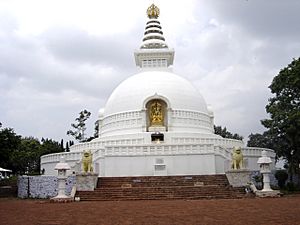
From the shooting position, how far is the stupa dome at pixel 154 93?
3722 cm

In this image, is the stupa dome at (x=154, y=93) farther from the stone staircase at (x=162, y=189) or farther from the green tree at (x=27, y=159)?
the green tree at (x=27, y=159)

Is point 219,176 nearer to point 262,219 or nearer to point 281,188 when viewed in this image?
point 281,188

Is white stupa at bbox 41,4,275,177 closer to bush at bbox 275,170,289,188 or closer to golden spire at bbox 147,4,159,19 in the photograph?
golden spire at bbox 147,4,159,19

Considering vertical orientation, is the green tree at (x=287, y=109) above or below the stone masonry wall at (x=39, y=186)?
above

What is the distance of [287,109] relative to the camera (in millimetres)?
28656

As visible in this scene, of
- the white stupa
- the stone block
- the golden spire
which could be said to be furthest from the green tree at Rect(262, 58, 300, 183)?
the golden spire

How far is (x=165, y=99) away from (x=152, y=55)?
7.55 m

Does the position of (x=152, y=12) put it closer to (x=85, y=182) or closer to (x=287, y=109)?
(x=287, y=109)

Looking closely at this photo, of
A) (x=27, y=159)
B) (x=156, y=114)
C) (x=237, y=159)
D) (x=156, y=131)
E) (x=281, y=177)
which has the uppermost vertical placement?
(x=156, y=114)

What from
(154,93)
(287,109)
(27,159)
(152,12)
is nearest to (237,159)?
(287,109)

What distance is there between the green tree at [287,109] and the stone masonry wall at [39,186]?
14295 millimetres

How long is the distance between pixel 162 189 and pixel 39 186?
8.43m

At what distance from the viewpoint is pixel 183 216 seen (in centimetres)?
1257

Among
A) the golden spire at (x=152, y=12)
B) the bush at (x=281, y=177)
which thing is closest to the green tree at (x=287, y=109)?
the bush at (x=281, y=177)
